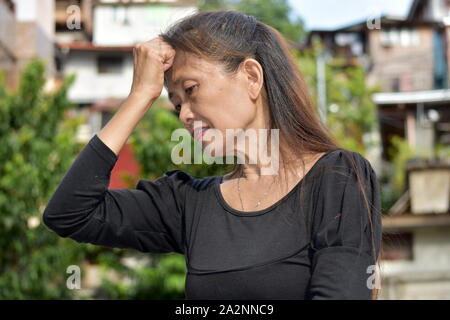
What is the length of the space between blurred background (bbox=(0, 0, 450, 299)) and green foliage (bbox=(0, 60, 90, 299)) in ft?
0.07

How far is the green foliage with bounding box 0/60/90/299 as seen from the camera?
36.8 feet

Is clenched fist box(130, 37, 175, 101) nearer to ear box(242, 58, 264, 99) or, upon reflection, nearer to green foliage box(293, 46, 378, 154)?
ear box(242, 58, 264, 99)

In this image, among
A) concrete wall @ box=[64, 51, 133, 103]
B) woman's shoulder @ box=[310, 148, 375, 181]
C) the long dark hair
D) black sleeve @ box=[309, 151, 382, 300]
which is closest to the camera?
black sleeve @ box=[309, 151, 382, 300]

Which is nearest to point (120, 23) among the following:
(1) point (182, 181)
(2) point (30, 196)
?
(2) point (30, 196)

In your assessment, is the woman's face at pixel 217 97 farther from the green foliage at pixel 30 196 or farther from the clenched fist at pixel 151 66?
the green foliage at pixel 30 196

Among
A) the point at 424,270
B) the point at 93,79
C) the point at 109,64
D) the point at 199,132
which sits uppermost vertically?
the point at 109,64

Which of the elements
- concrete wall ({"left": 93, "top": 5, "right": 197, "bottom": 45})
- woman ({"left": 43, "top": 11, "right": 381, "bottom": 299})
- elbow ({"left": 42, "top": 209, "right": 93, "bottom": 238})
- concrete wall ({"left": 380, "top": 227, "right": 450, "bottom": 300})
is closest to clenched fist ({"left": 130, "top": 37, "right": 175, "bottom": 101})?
woman ({"left": 43, "top": 11, "right": 381, "bottom": 299})

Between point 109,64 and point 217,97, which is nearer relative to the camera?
point 217,97

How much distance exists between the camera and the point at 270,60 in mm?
1952

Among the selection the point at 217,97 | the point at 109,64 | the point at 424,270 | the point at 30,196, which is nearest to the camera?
the point at 217,97

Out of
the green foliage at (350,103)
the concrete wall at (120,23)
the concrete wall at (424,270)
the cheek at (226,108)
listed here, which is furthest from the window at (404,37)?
the cheek at (226,108)

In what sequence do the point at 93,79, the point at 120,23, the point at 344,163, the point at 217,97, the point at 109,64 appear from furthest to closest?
the point at 120,23, the point at 93,79, the point at 109,64, the point at 217,97, the point at 344,163

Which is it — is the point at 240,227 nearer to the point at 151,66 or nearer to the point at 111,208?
the point at 111,208

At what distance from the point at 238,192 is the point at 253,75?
0.99 feet
